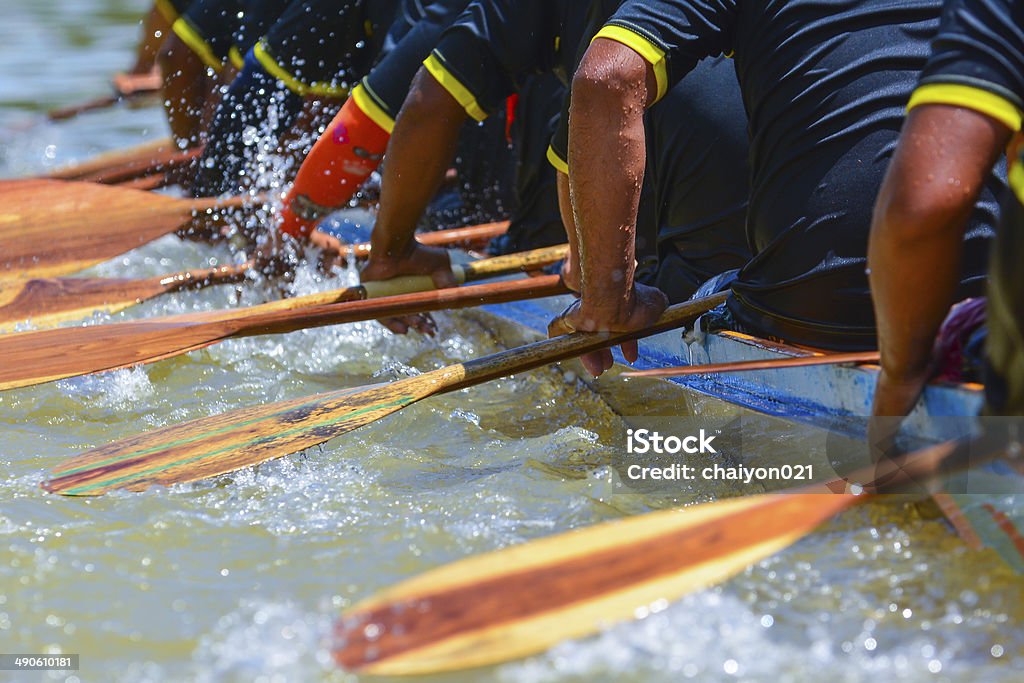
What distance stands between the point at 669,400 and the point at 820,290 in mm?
591

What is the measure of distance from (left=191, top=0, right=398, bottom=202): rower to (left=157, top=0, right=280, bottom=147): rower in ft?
1.11

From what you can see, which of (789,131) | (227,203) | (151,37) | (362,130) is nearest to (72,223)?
(227,203)

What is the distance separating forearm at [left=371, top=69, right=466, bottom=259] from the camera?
109 inches

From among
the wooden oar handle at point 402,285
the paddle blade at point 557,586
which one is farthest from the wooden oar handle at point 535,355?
the paddle blade at point 557,586

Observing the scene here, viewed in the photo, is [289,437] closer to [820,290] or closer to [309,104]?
[820,290]

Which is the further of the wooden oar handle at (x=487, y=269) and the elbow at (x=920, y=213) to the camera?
the wooden oar handle at (x=487, y=269)

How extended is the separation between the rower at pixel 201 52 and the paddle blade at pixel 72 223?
106 cm

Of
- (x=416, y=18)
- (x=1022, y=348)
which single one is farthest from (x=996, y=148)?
(x=416, y=18)

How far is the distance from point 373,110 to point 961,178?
75.6 inches

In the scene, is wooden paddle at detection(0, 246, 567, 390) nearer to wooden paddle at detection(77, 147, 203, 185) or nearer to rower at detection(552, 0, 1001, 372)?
rower at detection(552, 0, 1001, 372)

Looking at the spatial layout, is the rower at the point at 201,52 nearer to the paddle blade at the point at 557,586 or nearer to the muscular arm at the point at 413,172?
the muscular arm at the point at 413,172

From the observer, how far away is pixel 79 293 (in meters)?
3.35

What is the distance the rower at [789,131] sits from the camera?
1986 millimetres

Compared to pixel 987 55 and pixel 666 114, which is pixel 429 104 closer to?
pixel 666 114
